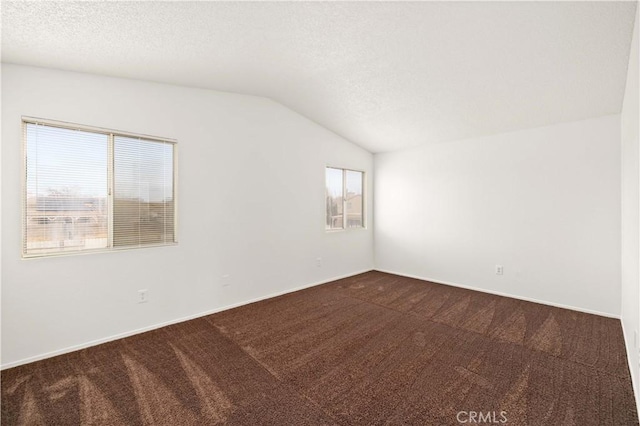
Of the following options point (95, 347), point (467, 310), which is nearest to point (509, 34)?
point (467, 310)

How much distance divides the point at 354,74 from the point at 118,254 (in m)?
3.15

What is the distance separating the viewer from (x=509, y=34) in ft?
7.09

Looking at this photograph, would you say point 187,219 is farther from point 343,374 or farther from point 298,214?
point 343,374

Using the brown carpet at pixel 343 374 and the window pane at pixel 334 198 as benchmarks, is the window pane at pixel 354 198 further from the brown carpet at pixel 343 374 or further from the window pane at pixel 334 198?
the brown carpet at pixel 343 374

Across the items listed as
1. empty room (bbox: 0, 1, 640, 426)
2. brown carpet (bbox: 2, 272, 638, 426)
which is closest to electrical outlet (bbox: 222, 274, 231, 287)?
empty room (bbox: 0, 1, 640, 426)

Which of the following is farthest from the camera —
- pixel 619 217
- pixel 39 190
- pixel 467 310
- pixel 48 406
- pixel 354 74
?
pixel 467 310

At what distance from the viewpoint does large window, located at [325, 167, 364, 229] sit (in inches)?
200

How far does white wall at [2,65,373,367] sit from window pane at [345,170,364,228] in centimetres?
43

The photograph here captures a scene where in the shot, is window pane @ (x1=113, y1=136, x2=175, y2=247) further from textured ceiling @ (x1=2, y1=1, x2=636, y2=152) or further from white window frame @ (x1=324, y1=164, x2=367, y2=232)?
white window frame @ (x1=324, y1=164, x2=367, y2=232)

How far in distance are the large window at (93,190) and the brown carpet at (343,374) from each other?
3.51 feet

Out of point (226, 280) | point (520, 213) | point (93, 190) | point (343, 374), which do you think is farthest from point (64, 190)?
point (520, 213)

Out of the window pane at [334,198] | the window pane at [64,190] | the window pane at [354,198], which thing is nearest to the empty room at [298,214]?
the window pane at [64,190]

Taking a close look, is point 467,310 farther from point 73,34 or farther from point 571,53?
point 73,34

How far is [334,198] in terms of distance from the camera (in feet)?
16.9
